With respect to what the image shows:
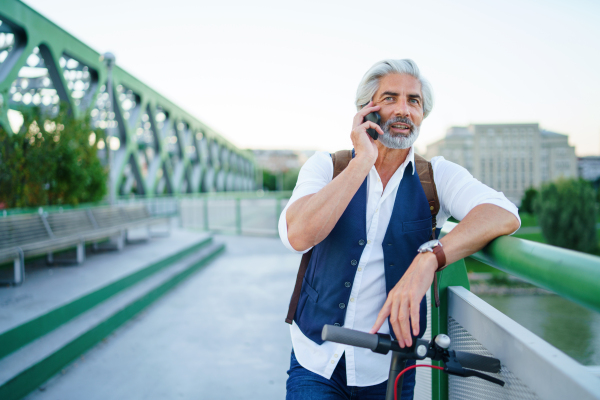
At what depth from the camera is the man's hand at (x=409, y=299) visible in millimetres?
1116

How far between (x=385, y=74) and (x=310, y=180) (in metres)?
0.51

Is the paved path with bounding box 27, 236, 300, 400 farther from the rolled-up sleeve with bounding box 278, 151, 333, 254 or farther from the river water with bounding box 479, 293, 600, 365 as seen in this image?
the river water with bounding box 479, 293, 600, 365

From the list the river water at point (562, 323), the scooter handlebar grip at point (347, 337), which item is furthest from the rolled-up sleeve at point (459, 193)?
the river water at point (562, 323)

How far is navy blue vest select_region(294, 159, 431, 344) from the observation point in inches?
54.4

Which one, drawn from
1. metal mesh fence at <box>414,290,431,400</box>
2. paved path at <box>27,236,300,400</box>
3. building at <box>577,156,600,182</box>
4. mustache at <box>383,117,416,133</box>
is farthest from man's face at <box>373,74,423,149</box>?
building at <box>577,156,600,182</box>

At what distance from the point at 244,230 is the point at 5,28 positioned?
27.8ft

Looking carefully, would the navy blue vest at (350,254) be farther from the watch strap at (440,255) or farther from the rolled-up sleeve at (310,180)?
the watch strap at (440,255)

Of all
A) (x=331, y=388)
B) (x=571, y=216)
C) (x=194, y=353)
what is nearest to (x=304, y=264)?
(x=331, y=388)

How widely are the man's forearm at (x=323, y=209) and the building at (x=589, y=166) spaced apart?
511ft

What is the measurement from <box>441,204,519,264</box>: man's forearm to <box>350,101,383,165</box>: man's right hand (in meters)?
0.37

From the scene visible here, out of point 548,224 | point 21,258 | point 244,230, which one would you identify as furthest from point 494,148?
point 21,258

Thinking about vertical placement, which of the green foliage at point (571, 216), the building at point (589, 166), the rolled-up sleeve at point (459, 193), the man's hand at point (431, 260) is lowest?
the green foliage at point (571, 216)

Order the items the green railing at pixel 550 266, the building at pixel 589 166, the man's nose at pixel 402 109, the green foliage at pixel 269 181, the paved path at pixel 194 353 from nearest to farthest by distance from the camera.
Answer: the green railing at pixel 550 266, the man's nose at pixel 402 109, the paved path at pixel 194 353, the green foliage at pixel 269 181, the building at pixel 589 166

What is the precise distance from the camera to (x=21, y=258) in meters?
4.66
